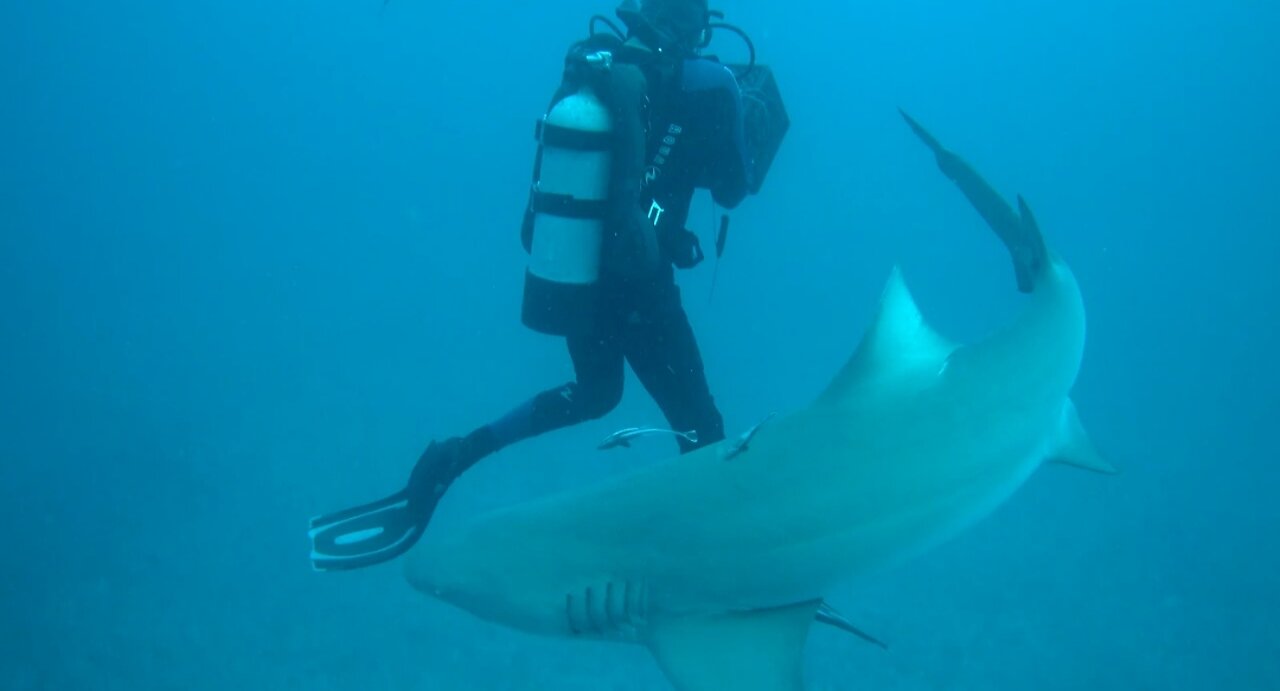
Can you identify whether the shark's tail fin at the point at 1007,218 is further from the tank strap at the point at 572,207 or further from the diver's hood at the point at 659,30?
the tank strap at the point at 572,207

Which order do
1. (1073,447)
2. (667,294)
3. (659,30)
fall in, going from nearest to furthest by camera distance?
(1073,447) < (659,30) < (667,294)

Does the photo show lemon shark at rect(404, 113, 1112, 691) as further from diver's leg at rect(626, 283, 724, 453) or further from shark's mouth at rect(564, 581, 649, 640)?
diver's leg at rect(626, 283, 724, 453)

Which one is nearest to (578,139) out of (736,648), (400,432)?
(736,648)

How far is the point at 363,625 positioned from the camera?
9.76 metres

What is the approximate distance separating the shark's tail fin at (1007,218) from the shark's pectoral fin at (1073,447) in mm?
631

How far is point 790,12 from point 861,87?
16333 millimetres

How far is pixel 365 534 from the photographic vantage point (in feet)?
17.2

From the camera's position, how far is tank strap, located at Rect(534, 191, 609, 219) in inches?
165

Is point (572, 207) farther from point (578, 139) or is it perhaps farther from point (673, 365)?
point (673, 365)

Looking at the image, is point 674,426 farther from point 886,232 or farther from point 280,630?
point 886,232

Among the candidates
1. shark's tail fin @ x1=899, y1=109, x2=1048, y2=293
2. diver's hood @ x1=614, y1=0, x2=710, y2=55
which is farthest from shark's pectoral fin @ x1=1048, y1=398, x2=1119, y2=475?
diver's hood @ x1=614, y1=0, x2=710, y2=55

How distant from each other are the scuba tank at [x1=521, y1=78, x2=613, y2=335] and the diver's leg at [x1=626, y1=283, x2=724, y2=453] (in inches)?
23.4

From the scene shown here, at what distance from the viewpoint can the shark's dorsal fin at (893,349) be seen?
305cm

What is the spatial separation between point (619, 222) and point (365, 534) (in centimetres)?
269
